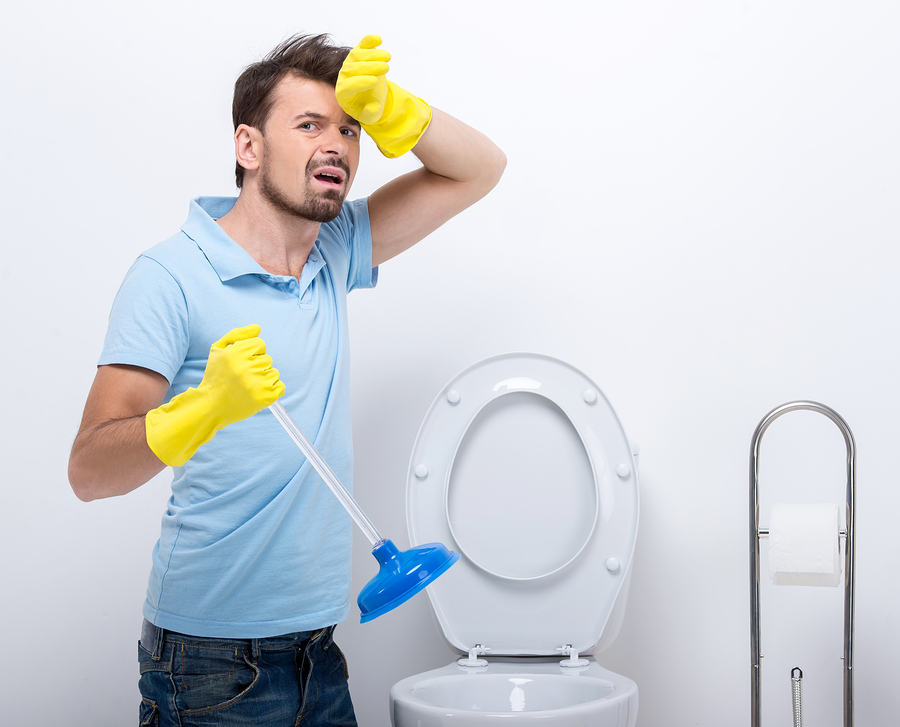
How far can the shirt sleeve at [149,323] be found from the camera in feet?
3.11

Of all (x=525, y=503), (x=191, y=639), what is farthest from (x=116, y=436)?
(x=525, y=503)

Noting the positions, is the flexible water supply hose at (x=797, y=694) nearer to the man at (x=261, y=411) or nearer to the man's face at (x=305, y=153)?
the man at (x=261, y=411)

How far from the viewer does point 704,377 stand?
1464 millimetres

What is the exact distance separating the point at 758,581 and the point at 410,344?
30.4 inches

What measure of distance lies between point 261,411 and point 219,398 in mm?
281

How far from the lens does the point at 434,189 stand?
1.27 m

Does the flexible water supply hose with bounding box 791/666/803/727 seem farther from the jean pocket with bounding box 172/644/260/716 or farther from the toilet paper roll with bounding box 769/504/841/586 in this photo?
the jean pocket with bounding box 172/644/260/716

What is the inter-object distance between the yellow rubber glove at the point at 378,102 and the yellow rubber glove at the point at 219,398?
0.35m

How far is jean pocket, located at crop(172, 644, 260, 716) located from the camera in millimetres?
1043

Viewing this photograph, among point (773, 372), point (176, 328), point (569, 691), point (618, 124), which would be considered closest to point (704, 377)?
point (773, 372)

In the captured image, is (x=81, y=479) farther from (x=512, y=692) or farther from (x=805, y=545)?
(x=805, y=545)

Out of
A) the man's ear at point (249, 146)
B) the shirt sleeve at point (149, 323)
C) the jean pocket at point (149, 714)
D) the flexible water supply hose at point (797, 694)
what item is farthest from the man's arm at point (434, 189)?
the flexible water supply hose at point (797, 694)

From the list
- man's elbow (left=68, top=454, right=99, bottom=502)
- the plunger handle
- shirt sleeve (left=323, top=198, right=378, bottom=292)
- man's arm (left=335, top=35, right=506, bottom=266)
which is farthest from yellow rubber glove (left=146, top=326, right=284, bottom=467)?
shirt sleeve (left=323, top=198, right=378, bottom=292)

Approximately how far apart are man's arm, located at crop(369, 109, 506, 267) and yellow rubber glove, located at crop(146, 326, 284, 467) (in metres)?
0.51
